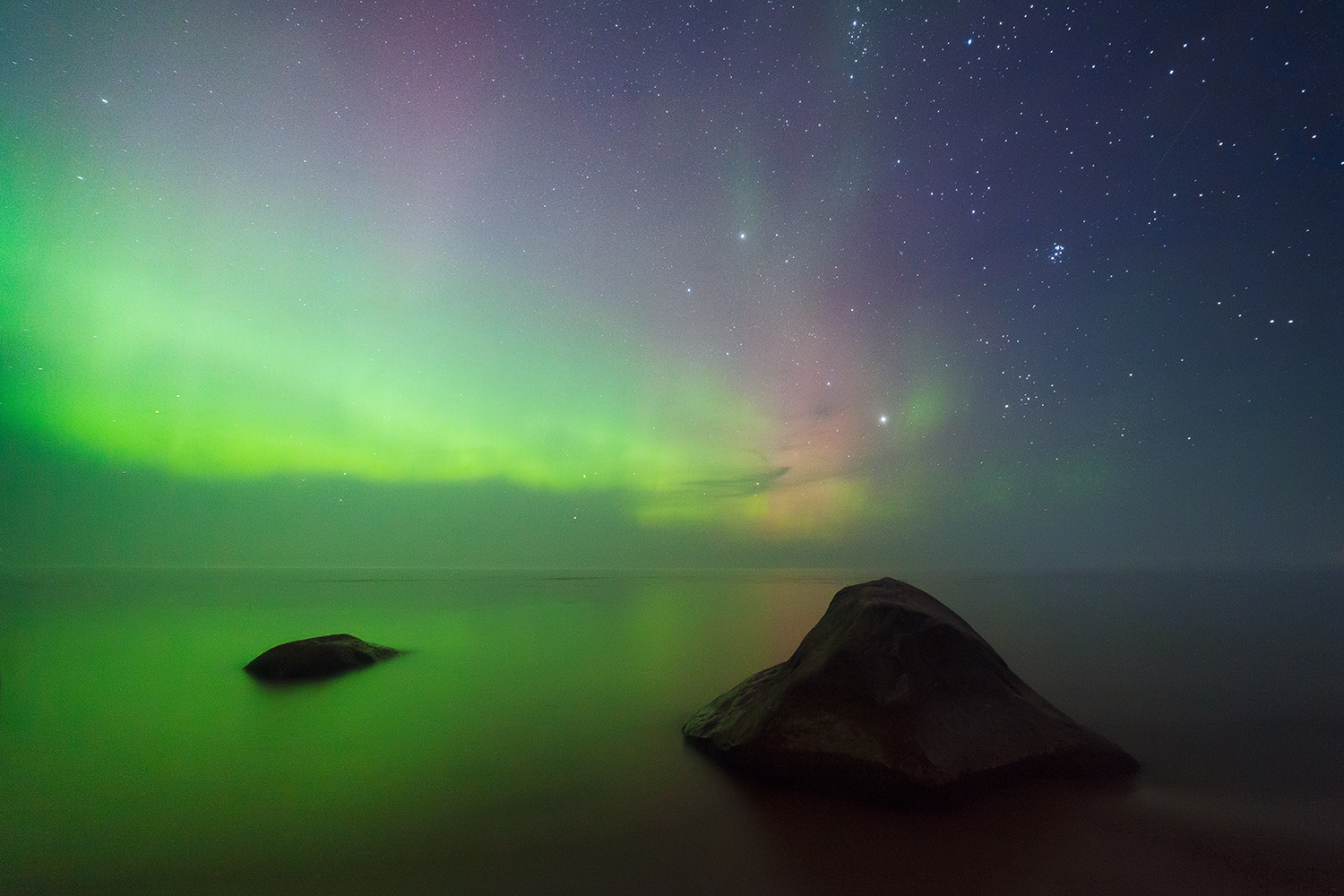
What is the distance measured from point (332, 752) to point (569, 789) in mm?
3843

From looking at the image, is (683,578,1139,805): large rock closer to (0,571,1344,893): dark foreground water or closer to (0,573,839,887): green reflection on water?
(0,571,1344,893): dark foreground water

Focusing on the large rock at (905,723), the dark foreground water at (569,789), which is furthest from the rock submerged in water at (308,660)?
the large rock at (905,723)

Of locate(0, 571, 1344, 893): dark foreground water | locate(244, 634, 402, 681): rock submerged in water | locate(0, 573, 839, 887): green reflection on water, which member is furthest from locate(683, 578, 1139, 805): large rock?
locate(244, 634, 402, 681): rock submerged in water

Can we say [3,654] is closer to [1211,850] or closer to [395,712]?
[395,712]

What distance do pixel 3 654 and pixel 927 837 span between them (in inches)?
950

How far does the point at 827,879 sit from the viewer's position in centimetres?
396

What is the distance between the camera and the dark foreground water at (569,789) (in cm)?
420

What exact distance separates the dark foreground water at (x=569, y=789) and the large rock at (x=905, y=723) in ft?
0.94

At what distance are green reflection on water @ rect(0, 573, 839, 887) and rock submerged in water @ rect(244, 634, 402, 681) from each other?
0.62 meters

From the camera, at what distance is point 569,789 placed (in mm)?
6027

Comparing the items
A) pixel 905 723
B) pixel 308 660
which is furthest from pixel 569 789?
pixel 308 660

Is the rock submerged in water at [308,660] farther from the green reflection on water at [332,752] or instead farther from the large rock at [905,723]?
the large rock at [905,723]

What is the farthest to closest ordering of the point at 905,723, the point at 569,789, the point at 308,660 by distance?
the point at 308,660, the point at 569,789, the point at 905,723

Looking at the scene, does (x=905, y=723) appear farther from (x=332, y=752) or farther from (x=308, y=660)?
(x=308, y=660)
